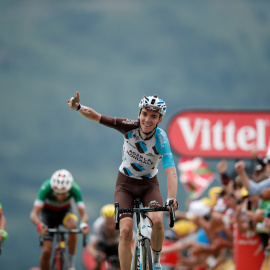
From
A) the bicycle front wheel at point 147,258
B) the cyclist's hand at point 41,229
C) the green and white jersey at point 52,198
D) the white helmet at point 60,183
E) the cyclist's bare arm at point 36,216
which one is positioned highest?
the white helmet at point 60,183

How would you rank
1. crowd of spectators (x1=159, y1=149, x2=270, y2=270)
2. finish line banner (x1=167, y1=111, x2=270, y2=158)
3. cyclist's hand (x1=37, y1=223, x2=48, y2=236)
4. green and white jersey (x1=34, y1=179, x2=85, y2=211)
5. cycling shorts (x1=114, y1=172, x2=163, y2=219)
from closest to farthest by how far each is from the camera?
cycling shorts (x1=114, y1=172, x2=163, y2=219) < crowd of spectators (x1=159, y1=149, x2=270, y2=270) < cyclist's hand (x1=37, y1=223, x2=48, y2=236) < green and white jersey (x1=34, y1=179, x2=85, y2=211) < finish line banner (x1=167, y1=111, x2=270, y2=158)

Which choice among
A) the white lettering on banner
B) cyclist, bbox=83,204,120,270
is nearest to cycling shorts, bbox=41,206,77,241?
cyclist, bbox=83,204,120,270

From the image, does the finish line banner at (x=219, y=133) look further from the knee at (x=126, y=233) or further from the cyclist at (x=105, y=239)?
the knee at (x=126, y=233)

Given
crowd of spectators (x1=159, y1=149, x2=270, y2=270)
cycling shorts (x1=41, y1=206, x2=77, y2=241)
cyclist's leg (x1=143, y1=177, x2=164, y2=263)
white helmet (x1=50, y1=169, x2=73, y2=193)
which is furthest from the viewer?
cycling shorts (x1=41, y1=206, x2=77, y2=241)

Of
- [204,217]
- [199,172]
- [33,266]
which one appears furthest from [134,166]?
[33,266]

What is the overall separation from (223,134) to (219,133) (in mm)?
159

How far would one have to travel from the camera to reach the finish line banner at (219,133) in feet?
68.9

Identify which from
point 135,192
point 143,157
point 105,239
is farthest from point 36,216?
point 143,157

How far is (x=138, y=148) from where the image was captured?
8.23m

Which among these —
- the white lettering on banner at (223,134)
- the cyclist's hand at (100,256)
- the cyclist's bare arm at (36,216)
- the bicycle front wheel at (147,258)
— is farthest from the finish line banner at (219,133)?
the bicycle front wheel at (147,258)

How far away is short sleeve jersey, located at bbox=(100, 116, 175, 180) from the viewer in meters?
8.19

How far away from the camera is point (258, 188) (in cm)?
959

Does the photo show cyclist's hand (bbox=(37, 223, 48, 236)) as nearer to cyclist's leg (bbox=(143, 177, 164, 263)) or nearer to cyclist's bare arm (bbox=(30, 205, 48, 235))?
cyclist's bare arm (bbox=(30, 205, 48, 235))

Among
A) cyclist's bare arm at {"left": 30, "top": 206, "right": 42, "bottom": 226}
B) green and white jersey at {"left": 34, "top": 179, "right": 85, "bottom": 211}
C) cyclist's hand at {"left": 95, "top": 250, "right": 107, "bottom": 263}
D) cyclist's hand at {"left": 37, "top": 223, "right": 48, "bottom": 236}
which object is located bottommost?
cyclist's hand at {"left": 95, "top": 250, "right": 107, "bottom": 263}
